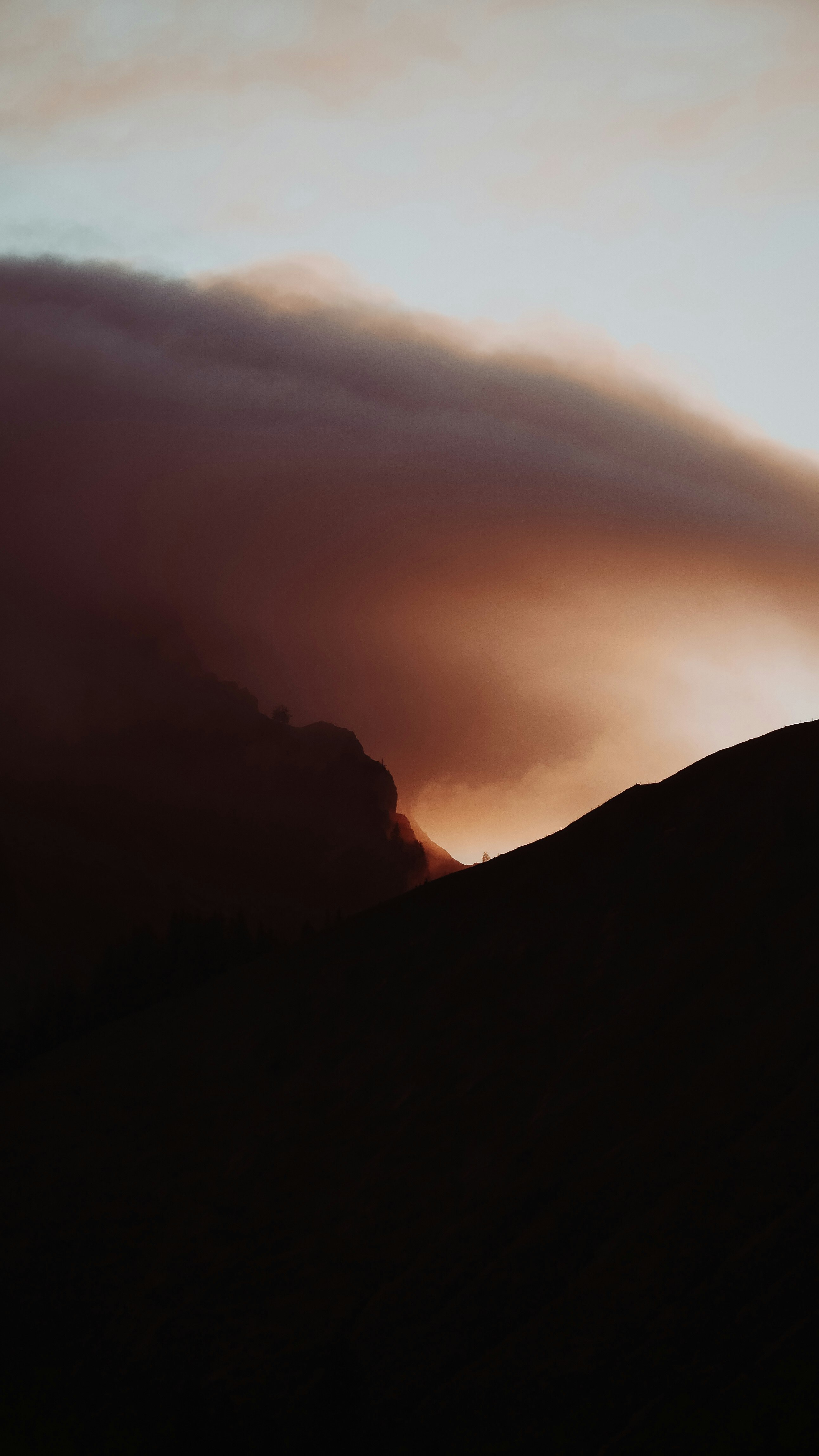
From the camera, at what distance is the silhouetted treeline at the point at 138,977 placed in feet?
422

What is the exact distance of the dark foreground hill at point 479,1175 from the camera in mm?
46938

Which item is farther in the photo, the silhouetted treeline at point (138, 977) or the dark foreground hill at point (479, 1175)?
the silhouetted treeline at point (138, 977)

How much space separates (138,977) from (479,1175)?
83.3m

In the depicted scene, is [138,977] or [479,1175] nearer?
[479,1175]

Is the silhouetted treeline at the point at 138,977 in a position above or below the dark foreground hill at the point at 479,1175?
above

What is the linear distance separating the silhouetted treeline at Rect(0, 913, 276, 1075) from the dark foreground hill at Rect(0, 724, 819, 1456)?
18.9 metres

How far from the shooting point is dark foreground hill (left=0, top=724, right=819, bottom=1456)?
4694 centimetres

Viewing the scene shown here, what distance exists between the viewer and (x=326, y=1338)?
55.8 meters

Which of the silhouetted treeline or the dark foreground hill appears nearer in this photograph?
the dark foreground hill

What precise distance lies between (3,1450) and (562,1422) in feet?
77.9

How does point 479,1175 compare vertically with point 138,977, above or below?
below

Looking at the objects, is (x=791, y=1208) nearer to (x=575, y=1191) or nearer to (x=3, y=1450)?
(x=575, y=1191)

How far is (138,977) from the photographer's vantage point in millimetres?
141625

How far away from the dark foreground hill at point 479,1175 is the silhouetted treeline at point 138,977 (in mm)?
18908
